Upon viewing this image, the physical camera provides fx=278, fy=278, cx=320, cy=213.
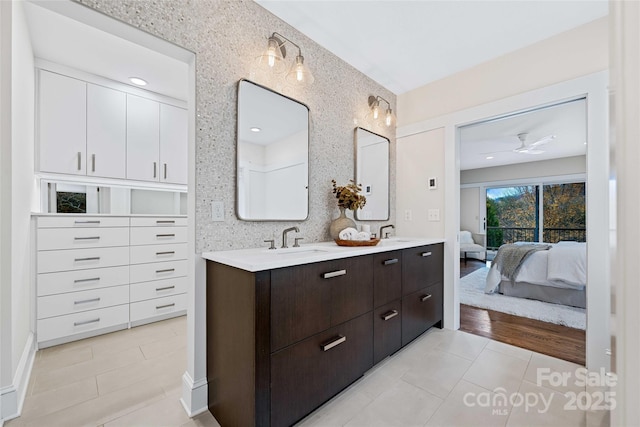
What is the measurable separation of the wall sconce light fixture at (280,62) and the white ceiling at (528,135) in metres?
1.75

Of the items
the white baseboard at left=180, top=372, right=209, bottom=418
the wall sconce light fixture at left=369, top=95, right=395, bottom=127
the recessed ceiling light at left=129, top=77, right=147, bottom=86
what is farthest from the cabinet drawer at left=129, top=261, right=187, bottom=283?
the wall sconce light fixture at left=369, top=95, right=395, bottom=127

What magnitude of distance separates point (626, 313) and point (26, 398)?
2.64 metres

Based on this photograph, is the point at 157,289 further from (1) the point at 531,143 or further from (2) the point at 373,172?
(1) the point at 531,143

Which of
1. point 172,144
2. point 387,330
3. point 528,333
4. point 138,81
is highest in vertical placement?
point 138,81

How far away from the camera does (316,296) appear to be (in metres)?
1.46

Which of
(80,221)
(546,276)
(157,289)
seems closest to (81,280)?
(80,221)

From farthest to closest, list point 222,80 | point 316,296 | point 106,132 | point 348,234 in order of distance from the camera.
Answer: point 106,132 → point 348,234 → point 222,80 → point 316,296

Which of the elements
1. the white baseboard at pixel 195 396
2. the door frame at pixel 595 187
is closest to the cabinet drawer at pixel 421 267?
the door frame at pixel 595 187

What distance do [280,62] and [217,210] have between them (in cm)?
117

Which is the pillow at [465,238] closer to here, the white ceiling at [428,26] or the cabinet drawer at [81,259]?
the white ceiling at [428,26]

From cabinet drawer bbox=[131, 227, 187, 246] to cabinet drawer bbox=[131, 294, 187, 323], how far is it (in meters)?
0.59

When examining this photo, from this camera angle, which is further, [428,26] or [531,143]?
[531,143]

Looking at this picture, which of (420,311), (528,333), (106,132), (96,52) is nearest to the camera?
(96,52)

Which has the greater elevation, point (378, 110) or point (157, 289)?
point (378, 110)
